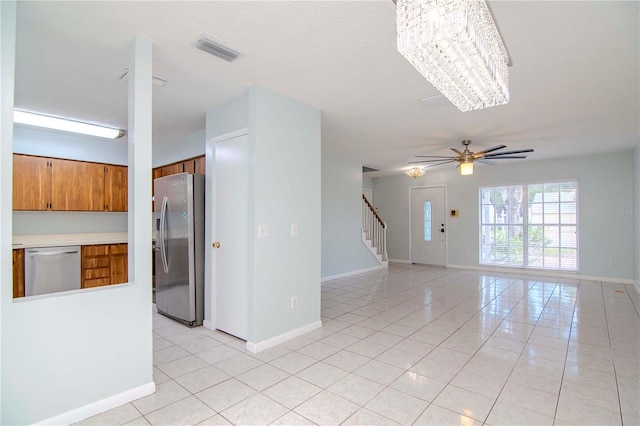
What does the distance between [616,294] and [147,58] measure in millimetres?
7256

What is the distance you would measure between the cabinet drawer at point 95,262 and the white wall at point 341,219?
3.71m

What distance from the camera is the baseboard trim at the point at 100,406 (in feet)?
6.48

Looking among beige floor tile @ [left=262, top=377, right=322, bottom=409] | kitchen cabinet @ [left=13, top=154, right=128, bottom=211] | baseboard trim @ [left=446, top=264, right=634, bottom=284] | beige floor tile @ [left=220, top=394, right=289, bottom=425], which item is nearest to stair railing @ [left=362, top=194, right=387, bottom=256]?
baseboard trim @ [left=446, top=264, right=634, bottom=284]

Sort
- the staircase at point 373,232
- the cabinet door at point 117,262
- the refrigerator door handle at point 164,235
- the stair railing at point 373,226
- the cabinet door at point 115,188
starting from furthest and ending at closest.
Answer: the stair railing at point 373,226 → the staircase at point 373,232 → the cabinet door at point 115,188 → the cabinet door at point 117,262 → the refrigerator door handle at point 164,235

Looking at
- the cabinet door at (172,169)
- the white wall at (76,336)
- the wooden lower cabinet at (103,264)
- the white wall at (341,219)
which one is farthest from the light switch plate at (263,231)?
the white wall at (341,219)

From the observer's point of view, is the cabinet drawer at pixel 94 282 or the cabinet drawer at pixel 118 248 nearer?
the cabinet drawer at pixel 94 282

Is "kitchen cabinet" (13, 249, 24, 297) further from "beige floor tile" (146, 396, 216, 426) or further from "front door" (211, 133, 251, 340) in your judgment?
"beige floor tile" (146, 396, 216, 426)

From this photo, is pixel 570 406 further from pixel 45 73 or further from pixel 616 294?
pixel 45 73

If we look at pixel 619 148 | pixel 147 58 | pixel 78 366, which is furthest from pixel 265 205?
pixel 619 148

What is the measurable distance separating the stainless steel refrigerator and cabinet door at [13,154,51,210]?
1967mm

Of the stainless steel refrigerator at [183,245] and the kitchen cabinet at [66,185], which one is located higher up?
the kitchen cabinet at [66,185]

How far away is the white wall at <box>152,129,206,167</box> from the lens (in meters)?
4.55

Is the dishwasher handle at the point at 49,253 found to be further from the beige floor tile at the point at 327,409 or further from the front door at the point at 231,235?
the beige floor tile at the point at 327,409

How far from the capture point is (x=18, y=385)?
72.8 inches
